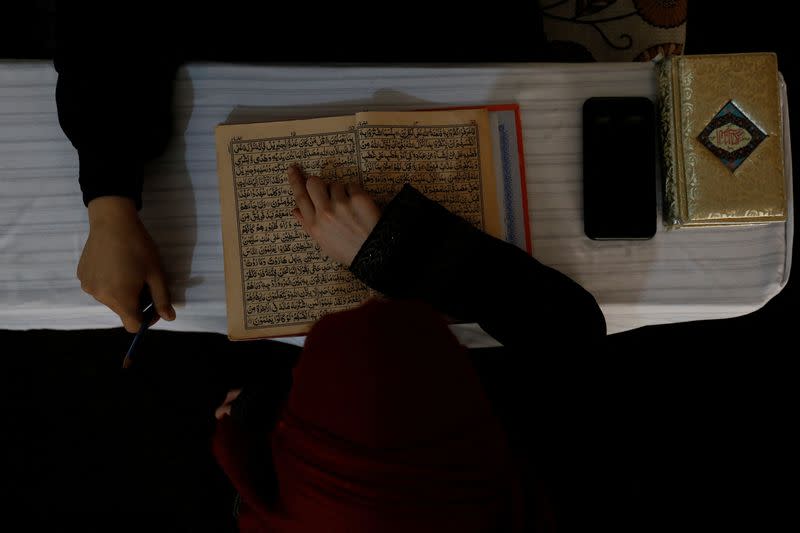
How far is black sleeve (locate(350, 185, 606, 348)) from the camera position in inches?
19.0

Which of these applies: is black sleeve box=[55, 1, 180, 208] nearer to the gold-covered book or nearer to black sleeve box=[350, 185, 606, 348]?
black sleeve box=[350, 185, 606, 348]

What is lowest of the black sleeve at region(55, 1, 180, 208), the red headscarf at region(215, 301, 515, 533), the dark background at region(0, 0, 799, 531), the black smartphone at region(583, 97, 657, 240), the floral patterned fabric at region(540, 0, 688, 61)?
the dark background at region(0, 0, 799, 531)

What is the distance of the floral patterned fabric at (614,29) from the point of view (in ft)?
2.59

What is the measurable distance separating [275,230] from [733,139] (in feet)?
1.64

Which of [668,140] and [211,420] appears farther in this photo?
[211,420]

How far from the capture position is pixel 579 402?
0.52 m

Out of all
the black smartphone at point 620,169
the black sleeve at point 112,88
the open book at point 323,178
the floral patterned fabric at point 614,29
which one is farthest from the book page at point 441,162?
the floral patterned fabric at point 614,29

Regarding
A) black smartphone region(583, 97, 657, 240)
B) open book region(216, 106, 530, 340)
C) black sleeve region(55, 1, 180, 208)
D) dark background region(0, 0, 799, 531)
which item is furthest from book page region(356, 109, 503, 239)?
dark background region(0, 0, 799, 531)

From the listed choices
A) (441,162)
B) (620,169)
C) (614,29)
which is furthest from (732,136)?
(614,29)

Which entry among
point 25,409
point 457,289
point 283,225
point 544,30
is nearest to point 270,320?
point 283,225

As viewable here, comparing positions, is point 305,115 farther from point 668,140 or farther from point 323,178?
point 668,140

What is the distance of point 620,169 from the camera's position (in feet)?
1.74

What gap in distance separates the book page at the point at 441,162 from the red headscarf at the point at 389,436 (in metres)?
0.16

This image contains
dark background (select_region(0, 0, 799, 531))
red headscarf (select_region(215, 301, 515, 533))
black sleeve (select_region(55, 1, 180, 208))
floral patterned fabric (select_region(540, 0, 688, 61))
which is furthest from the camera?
dark background (select_region(0, 0, 799, 531))
